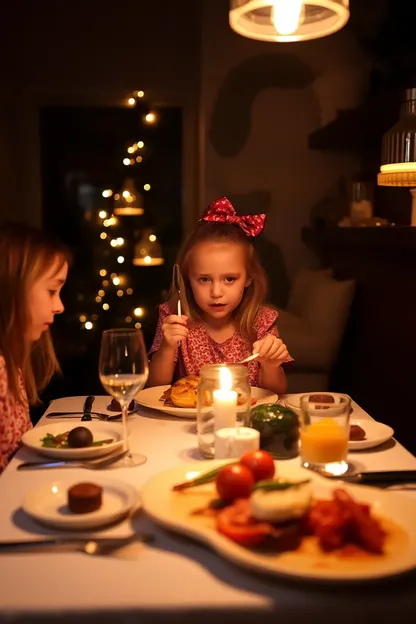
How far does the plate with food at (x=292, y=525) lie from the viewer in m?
0.85

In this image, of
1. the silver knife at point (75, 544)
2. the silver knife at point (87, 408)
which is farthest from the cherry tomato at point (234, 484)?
the silver knife at point (87, 408)

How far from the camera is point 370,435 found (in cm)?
147

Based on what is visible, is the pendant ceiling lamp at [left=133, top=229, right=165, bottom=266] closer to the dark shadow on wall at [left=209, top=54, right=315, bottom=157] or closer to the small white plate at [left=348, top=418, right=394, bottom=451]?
the dark shadow on wall at [left=209, top=54, right=315, bottom=157]

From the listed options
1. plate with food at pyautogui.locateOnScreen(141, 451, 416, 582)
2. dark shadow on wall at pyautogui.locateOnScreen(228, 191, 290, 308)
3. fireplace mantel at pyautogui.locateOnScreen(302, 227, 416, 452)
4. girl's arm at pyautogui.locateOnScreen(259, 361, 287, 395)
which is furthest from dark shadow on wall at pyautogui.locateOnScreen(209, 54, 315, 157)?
plate with food at pyautogui.locateOnScreen(141, 451, 416, 582)

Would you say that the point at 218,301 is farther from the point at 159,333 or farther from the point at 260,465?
the point at 260,465

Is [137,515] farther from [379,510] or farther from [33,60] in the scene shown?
[33,60]

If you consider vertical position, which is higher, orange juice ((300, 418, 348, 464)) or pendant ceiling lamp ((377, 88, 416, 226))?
pendant ceiling lamp ((377, 88, 416, 226))

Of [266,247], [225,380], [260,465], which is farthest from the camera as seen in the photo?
[266,247]

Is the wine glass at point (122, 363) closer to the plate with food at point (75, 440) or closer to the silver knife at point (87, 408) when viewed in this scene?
the plate with food at point (75, 440)

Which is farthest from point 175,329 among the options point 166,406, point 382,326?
point 382,326

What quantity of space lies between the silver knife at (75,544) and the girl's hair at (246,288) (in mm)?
1364

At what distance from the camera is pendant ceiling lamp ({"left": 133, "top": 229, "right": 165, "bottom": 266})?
5.75 m

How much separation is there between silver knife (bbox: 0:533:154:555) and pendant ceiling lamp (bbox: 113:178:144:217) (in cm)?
490

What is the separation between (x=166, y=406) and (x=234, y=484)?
70 cm
